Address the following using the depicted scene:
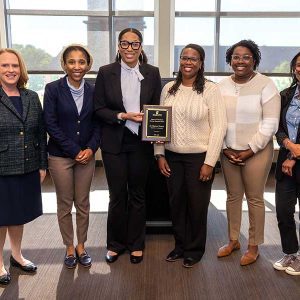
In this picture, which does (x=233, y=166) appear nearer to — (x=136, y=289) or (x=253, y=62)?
(x=253, y=62)

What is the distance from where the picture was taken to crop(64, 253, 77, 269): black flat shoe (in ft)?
8.19

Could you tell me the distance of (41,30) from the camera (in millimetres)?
5398

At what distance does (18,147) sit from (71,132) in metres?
0.35

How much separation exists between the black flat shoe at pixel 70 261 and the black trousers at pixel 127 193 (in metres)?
0.26

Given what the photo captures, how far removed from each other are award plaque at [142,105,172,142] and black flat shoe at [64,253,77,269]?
1025mm

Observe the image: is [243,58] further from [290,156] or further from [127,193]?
[127,193]

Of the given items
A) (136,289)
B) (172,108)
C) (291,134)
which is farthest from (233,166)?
(136,289)

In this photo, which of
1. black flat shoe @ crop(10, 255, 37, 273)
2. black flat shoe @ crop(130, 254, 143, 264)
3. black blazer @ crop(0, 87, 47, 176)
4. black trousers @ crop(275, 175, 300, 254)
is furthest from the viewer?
black flat shoe @ crop(130, 254, 143, 264)

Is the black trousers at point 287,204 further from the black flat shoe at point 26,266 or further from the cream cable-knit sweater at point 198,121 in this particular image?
the black flat shoe at point 26,266

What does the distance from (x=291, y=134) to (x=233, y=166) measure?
1.41 feet

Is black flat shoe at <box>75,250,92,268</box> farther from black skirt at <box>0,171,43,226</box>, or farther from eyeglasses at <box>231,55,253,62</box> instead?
eyeglasses at <box>231,55,253,62</box>

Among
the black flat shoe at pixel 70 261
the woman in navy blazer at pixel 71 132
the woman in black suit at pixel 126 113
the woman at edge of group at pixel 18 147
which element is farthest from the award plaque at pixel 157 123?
the black flat shoe at pixel 70 261

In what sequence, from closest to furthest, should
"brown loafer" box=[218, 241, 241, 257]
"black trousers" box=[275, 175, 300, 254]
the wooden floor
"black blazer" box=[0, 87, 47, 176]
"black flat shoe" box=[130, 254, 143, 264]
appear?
"black blazer" box=[0, 87, 47, 176] → the wooden floor → "black trousers" box=[275, 175, 300, 254] → "black flat shoe" box=[130, 254, 143, 264] → "brown loafer" box=[218, 241, 241, 257]

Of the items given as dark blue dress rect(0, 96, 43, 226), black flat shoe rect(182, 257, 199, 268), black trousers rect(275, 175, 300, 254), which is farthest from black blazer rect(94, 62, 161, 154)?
black trousers rect(275, 175, 300, 254)
